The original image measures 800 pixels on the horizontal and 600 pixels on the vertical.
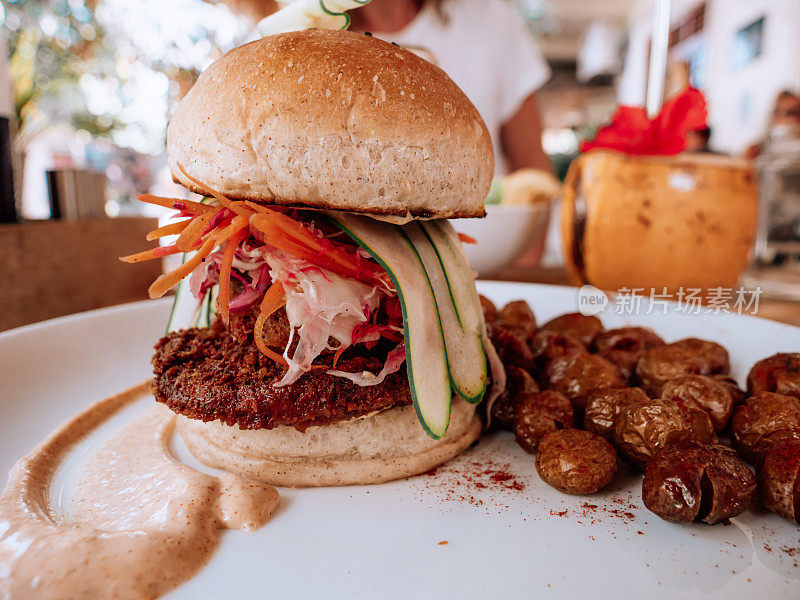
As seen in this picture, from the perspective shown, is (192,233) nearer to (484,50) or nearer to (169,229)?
(169,229)

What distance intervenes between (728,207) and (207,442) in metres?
2.17

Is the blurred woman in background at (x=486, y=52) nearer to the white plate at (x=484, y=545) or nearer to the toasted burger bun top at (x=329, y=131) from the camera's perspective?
the toasted burger bun top at (x=329, y=131)

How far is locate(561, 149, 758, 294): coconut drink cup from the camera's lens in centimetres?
224

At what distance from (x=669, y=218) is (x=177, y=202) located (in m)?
1.91

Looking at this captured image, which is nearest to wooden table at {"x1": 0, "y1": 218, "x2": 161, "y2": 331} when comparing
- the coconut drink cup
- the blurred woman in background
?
the blurred woman in background

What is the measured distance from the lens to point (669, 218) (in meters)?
2.25

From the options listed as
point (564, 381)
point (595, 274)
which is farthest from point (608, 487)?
point (595, 274)

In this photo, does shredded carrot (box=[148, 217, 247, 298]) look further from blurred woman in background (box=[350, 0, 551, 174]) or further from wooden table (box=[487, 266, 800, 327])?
blurred woman in background (box=[350, 0, 551, 174])

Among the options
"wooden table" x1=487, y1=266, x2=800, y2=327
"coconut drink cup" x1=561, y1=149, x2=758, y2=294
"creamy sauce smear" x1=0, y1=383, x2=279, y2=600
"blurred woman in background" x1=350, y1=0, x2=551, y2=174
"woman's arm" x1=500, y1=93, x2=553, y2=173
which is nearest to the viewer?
"creamy sauce smear" x1=0, y1=383, x2=279, y2=600

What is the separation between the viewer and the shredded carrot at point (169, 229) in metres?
1.24

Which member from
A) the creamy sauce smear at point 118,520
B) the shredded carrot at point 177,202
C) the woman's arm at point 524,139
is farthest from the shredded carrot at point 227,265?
the woman's arm at point 524,139

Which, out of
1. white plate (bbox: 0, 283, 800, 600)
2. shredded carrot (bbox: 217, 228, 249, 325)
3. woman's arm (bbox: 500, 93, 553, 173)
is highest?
woman's arm (bbox: 500, 93, 553, 173)

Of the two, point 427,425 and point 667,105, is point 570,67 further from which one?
point 427,425

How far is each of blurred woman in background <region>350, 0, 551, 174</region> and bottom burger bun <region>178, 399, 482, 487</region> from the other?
144 inches
